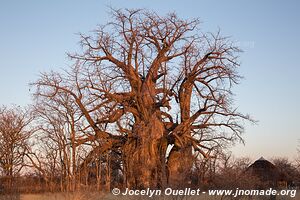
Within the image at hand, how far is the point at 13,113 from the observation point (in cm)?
3969

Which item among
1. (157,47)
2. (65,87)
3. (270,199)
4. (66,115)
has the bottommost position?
(270,199)

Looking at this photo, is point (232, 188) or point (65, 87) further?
point (65, 87)

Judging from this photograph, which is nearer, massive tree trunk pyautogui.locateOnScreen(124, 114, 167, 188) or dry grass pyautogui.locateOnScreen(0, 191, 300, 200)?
dry grass pyautogui.locateOnScreen(0, 191, 300, 200)

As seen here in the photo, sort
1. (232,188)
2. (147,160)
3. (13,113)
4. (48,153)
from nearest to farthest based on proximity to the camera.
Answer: (232,188) → (48,153) → (147,160) → (13,113)

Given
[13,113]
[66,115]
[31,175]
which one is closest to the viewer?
[66,115]

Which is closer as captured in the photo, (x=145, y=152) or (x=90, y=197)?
(x=90, y=197)

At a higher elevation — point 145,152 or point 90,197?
point 145,152

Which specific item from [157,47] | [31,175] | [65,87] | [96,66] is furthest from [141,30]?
[31,175]

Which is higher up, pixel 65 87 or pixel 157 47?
pixel 157 47

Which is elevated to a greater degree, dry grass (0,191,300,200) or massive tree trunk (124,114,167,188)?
massive tree trunk (124,114,167,188)

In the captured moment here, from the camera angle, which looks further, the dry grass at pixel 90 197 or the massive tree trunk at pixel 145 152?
the massive tree trunk at pixel 145 152

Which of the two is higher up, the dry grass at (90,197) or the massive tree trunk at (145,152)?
the massive tree trunk at (145,152)

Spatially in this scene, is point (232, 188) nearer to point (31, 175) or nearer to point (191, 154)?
point (191, 154)

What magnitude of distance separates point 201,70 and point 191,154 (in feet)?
17.4
